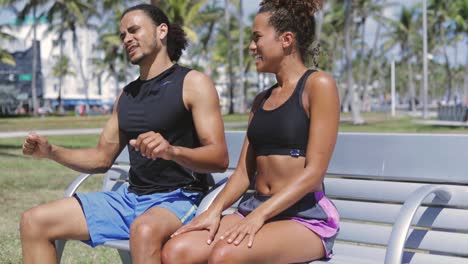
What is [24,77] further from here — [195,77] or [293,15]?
[293,15]

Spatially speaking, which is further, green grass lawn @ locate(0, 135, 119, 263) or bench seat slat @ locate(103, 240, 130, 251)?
green grass lawn @ locate(0, 135, 119, 263)

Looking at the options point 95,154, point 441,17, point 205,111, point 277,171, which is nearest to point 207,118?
point 205,111

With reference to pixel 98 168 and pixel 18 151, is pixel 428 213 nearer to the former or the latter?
pixel 98 168

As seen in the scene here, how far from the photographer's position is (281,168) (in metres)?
2.86

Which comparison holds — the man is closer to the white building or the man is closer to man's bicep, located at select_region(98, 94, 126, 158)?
man's bicep, located at select_region(98, 94, 126, 158)

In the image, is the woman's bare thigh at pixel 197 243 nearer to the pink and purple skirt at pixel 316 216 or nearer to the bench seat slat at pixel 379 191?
the pink and purple skirt at pixel 316 216

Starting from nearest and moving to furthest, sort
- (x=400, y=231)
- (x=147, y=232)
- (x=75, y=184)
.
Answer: (x=400, y=231) → (x=147, y=232) → (x=75, y=184)

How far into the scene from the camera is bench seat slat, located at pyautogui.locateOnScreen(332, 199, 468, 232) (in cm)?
280

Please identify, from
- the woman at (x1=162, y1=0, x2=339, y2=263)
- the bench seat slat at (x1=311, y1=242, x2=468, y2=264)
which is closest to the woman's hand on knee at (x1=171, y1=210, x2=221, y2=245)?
the woman at (x1=162, y1=0, x2=339, y2=263)

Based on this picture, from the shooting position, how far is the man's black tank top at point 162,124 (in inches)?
127

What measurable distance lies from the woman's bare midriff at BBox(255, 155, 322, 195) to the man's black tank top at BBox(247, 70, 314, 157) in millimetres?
21

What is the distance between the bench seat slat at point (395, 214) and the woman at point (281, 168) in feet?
0.98

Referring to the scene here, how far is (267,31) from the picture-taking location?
2.93 m

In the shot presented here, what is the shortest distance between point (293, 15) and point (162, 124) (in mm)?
769
